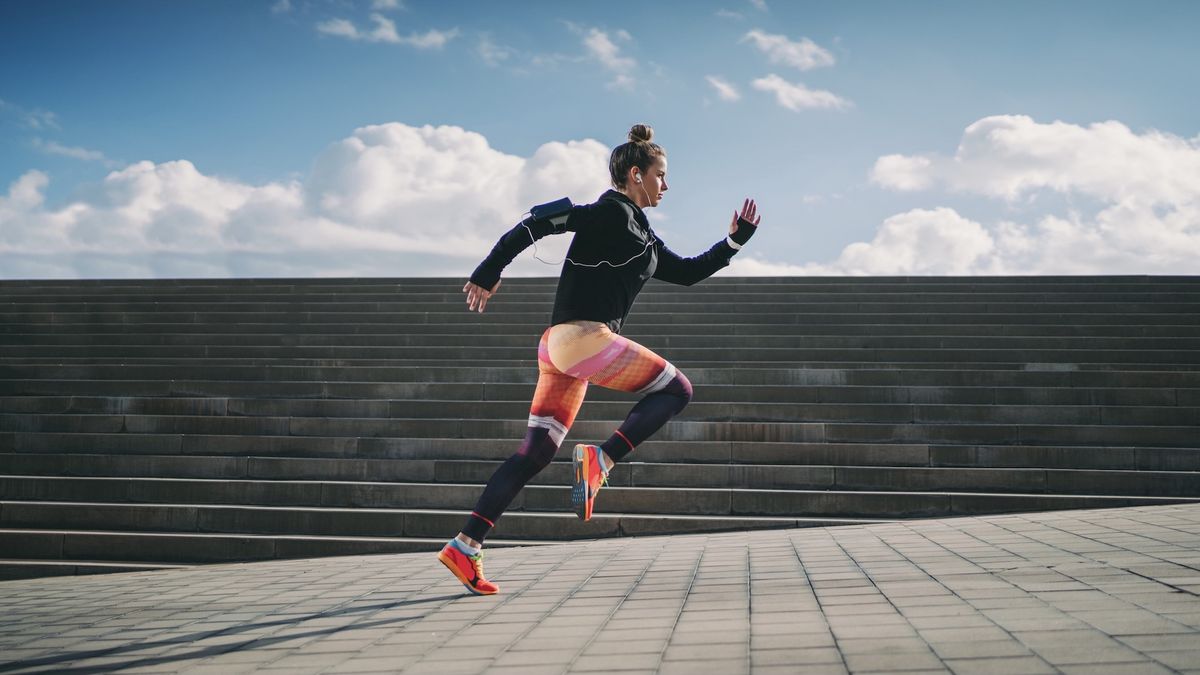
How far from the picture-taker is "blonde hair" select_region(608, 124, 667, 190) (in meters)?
3.80

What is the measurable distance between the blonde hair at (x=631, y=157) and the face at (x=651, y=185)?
2 cm

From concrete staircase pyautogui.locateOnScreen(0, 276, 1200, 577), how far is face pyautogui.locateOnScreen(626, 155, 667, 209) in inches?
121

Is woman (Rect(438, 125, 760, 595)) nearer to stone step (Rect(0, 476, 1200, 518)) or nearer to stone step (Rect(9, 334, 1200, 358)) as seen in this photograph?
stone step (Rect(0, 476, 1200, 518))

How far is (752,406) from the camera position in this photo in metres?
8.19

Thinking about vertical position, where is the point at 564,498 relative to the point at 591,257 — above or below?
below

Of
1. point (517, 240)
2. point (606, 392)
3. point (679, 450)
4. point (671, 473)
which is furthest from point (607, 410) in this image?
point (517, 240)

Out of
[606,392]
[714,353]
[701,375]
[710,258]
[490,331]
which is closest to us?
[710,258]

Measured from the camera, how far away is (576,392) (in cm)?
373

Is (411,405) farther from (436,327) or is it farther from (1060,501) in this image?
(1060,501)

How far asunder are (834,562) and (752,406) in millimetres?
4022

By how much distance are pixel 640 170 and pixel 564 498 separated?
3434mm

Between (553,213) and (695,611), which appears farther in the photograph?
(553,213)

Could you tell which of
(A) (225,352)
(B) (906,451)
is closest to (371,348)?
→ (A) (225,352)

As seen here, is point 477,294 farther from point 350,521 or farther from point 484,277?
point 350,521
